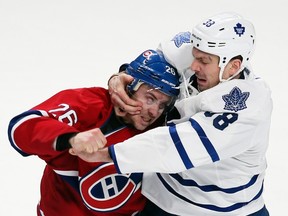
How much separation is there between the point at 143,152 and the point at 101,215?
377 mm

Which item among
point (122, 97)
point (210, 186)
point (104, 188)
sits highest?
point (122, 97)

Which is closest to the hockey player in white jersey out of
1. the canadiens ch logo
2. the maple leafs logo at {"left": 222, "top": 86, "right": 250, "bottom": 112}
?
the maple leafs logo at {"left": 222, "top": 86, "right": 250, "bottom": 112}

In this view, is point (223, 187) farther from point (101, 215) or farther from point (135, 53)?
point (135, 53)

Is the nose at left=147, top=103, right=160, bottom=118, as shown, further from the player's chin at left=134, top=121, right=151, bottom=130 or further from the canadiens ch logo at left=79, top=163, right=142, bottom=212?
the canadiens ch logo at left=79, top=163, right=142, bottom=212

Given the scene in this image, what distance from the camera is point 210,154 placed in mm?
2000

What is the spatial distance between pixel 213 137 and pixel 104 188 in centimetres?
41

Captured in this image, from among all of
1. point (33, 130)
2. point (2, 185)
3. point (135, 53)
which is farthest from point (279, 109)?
point (33, 130)

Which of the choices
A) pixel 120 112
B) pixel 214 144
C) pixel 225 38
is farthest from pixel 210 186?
pixel 225 38

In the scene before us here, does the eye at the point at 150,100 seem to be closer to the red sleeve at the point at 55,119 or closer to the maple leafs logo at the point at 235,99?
the red sleeve at the point at 55,119

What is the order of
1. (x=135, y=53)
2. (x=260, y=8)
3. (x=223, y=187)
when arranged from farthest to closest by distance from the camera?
1. (x=260, y=8)
2. (x=135, y=53)
3. (x=223, y=187)

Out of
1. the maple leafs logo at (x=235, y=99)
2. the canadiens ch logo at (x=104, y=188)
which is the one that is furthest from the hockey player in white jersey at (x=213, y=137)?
the canadiens ch logo at (x=104, y=188)

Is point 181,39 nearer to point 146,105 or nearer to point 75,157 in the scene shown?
point 146,105

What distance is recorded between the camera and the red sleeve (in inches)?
78.6

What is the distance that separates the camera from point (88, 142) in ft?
6.30
